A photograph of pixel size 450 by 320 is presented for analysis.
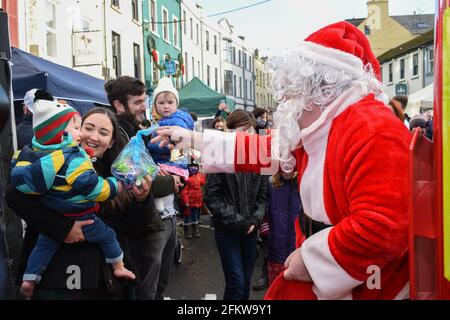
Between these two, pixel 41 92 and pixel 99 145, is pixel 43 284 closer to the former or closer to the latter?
pixel 99 145

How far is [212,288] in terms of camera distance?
189 inches

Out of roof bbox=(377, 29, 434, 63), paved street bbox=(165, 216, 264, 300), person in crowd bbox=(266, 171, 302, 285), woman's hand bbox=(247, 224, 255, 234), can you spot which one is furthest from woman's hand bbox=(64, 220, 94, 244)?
roof bbox=(377, 29, 434, 63)

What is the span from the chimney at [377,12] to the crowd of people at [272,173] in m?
34.2

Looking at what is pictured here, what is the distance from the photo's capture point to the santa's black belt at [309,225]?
64.6 inches

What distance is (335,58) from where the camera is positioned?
1.69m

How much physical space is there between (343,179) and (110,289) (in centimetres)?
135

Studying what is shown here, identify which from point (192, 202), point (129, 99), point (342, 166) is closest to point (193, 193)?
point (192, 202)

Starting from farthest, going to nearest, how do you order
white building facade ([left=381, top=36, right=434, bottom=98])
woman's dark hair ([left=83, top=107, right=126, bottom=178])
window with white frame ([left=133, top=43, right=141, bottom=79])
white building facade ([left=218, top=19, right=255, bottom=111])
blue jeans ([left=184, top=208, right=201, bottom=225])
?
white building facade ([left=381, top=36, right=434, bottom=98]) → white building facade ([left=218, top=19, right=255, bottom=111]) → window with white frame ([left=133, top=43, right=141, bottom=79]) → blue jeans ([left=184, top=208, right=201, bottom=225]) → woman's dark hair ([left=83, top=107, right=126, bottom=178])

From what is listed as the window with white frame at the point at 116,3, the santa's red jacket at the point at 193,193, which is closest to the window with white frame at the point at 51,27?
the window with white frame at the point at 116,3

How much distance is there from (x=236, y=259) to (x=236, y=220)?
1.07ft

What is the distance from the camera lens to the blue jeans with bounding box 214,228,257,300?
3566mm

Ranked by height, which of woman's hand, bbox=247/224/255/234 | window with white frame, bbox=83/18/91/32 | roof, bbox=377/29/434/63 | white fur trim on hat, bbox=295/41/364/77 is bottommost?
woman's hand, bbox=247/224/255/234

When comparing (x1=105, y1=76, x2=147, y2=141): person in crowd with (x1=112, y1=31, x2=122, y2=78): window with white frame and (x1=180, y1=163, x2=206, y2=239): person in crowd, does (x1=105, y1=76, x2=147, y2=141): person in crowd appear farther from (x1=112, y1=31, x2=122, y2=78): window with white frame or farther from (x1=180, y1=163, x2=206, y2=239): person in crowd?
(x1=112, y1=31, x2=122, y2=78): window with white frame
